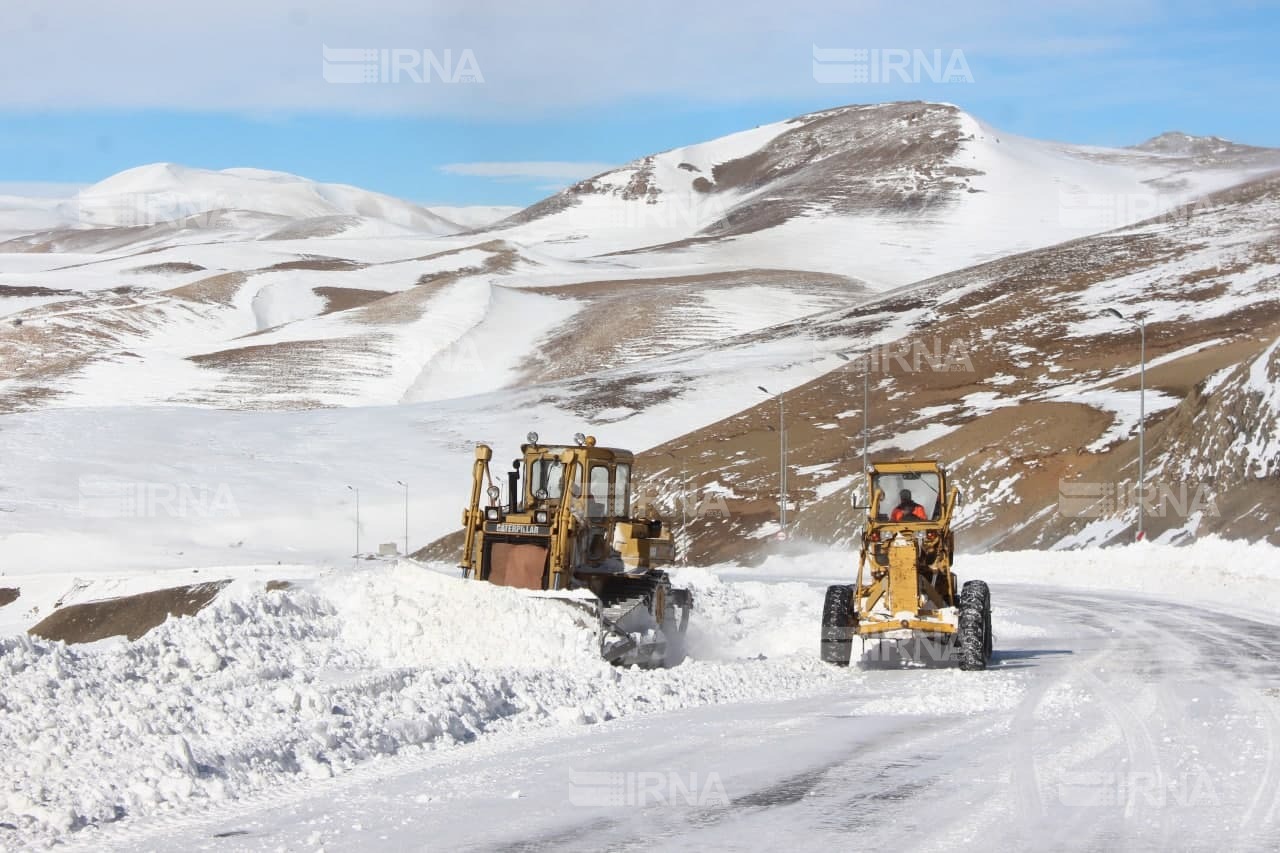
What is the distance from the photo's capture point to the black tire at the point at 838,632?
763 inches

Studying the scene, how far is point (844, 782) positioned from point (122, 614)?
133 feet

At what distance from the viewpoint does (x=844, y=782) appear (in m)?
11.8

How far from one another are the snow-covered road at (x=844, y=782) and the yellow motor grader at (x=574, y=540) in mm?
4007

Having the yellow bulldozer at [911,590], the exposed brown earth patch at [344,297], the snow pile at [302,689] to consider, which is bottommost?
the snow pile at [302,689]

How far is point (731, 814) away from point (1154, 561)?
32.4m

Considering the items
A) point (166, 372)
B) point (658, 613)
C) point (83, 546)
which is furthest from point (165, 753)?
point (166, 372)

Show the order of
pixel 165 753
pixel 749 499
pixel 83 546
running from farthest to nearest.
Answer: pixel 749 499 < pixel 83 546 < pixel 165 753

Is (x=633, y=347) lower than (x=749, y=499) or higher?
higher

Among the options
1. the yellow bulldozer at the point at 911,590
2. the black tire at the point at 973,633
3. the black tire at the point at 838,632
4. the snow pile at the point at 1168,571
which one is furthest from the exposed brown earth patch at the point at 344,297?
the black tire at the point at 973,633

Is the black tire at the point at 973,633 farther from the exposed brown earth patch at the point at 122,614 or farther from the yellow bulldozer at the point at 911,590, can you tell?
the exposed brown earth patch at the point at 122,614

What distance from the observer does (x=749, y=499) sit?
229 ft

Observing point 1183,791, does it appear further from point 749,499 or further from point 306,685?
point 749,499

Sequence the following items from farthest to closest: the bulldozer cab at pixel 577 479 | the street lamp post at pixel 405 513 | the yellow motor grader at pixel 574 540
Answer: the street lamp post at pixel 405 513 → the bulldozer cab at pixel 577 479 → the yellow motor grader at pixel 574 540

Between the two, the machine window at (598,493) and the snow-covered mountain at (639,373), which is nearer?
the machine window at (598,493)
